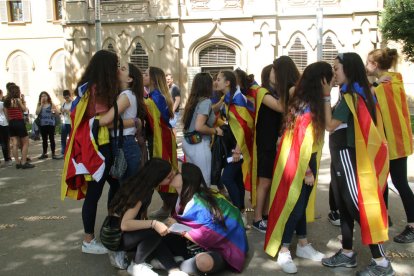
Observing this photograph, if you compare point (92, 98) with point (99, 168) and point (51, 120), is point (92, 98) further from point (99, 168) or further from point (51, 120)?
point (51, 120)

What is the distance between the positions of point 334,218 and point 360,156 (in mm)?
1611

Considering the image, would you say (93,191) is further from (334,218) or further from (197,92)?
(334,218)

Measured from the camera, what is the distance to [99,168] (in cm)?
378

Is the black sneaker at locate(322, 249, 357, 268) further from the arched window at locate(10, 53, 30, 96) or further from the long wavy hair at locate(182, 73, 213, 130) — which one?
the arched window at locate(10, 53, 30, 96)

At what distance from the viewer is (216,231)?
11.3 ft

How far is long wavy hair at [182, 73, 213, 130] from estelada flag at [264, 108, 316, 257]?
3.77 ft

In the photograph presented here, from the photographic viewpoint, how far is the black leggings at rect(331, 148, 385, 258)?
3.38 meters

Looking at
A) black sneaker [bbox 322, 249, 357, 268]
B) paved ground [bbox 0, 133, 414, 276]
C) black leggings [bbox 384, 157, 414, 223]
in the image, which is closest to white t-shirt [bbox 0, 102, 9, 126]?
paved ground [bbox 0, 133, 414, 276]

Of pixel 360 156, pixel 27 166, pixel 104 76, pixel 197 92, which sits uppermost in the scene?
pixel 104 76

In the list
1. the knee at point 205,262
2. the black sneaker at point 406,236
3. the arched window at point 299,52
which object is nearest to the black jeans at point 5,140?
the knee at point 205,262

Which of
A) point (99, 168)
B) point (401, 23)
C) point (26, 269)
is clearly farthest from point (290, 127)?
point (401, 23)

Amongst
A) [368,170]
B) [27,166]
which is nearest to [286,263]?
[368,170]

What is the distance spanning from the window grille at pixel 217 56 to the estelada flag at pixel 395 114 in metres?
16.6

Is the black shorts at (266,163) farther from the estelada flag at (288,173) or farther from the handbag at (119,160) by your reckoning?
the handbag at (119,160)
